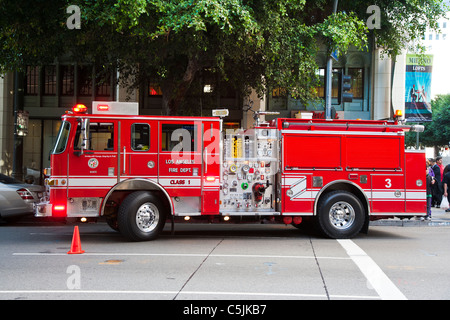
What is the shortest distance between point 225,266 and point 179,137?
144 inches

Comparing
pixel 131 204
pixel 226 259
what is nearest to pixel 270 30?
pixel 131 204

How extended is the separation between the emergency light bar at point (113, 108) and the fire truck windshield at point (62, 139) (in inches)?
27.0

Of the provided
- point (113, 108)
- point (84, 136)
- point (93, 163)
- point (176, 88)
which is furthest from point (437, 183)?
point (84, 136)

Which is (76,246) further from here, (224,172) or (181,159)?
(224,172)

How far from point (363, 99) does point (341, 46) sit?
9286 millimetres

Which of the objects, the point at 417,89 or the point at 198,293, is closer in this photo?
the point at 198,293

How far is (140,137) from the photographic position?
1080 centimetres

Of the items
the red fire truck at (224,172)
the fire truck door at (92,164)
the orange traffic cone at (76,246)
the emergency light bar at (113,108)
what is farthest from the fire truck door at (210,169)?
the orange traffic cone at (76,246)

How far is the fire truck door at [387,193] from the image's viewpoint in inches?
454

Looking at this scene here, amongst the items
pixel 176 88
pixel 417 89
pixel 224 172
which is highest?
pixel 417 89

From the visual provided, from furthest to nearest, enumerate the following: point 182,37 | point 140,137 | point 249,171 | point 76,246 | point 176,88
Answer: point 176,88 → point 182,37 → point 249,171 → point 140,137 → point 76,246

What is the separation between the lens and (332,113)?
50.6ft

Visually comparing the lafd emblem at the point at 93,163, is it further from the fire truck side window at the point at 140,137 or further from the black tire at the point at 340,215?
the black tire at the point at 340,215
